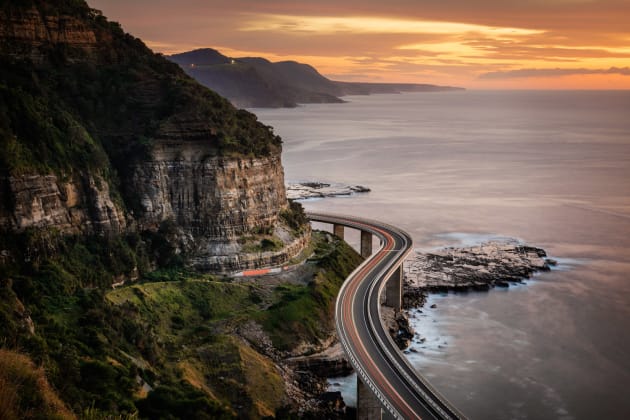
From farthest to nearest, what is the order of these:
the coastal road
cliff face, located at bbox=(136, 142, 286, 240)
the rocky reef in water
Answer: the rocky reef in water → cliff face, located at bbox=(136, 142, 286, 240) → the coastal road

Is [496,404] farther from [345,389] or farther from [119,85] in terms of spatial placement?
[119,85]

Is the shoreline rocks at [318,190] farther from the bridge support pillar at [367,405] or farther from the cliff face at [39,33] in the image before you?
the bridge support pillar at [367,405]

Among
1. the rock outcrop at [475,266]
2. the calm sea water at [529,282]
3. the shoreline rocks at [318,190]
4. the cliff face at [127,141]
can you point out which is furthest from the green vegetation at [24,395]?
the shoreline rocks at [318,190]

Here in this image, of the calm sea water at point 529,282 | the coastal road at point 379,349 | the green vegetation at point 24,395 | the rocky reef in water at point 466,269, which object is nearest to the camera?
the green vegetation at point 24,395

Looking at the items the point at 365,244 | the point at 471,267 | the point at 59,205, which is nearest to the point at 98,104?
the point at 59,205

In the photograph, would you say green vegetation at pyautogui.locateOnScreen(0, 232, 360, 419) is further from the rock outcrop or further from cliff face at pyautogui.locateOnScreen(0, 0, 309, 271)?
the rock outcrop

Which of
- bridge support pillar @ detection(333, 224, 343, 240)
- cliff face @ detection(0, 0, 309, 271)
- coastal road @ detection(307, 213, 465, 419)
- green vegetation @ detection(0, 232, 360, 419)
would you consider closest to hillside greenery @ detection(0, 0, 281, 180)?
cliff face @ detection(0, 0, 309, 271)

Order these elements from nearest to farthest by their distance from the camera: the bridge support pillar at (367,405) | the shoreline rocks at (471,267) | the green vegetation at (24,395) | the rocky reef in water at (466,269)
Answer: the green vegetation at (24,395) < the bridge support pillar at (367,405) < the rocky reef in water at (466,269) < the shoreline rocks at (471,267)
